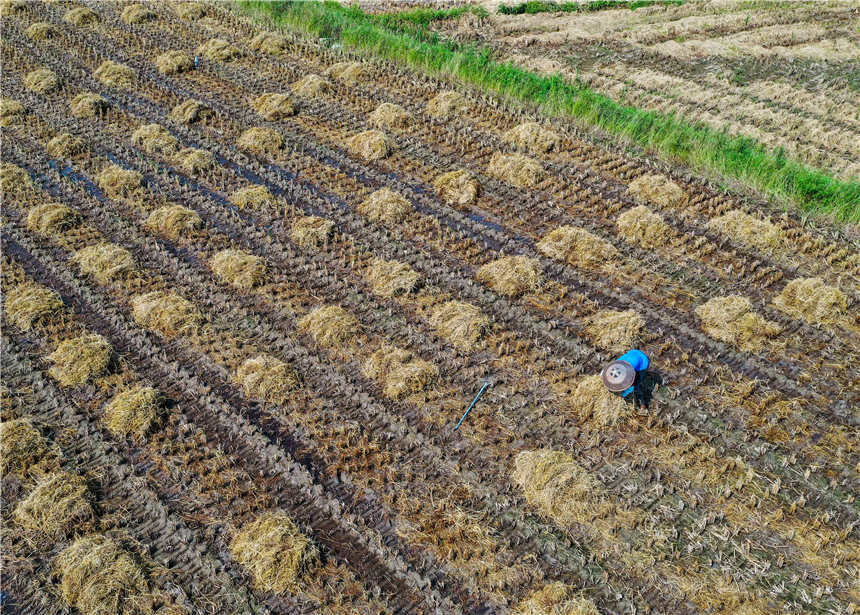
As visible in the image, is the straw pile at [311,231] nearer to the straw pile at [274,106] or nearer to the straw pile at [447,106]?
the straw pile at [274,106]

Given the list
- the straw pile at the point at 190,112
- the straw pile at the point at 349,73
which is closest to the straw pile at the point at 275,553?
the straw pile at the point at 190,112

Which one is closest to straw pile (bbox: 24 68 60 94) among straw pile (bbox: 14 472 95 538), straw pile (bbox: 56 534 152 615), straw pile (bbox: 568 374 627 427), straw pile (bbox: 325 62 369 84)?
straw pile (bbox: 325 62 369 84)

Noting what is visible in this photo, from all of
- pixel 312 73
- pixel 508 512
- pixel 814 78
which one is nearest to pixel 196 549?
pixel 508 512

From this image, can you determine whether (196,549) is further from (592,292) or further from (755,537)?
(592,292)

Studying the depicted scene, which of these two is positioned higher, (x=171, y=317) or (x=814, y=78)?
(x=814, y=78)

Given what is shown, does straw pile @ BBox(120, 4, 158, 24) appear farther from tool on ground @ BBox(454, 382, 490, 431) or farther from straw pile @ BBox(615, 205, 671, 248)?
tool on ground @ BBox(454, 382, 490, 431)

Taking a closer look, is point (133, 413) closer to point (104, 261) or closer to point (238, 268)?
point (238, 268)

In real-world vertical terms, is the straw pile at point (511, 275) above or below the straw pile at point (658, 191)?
below
